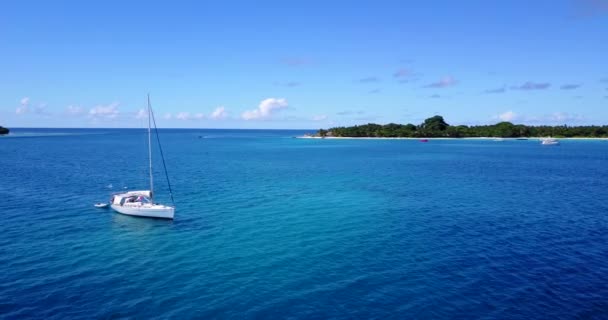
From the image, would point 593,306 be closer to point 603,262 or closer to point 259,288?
point 603,262

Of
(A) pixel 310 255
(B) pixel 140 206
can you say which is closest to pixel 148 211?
(B) pixel 140 206

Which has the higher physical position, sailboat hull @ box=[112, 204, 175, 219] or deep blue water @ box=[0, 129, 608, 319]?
sailboat hull @ box=[112, 204, 175, 219]

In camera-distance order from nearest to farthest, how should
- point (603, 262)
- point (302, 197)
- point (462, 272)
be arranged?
point (462, 272), point (603, 262), point (302, 197)

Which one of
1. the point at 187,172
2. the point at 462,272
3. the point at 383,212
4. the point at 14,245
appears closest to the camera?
the point at 462,272

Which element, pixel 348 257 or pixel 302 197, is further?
pixel 302 197

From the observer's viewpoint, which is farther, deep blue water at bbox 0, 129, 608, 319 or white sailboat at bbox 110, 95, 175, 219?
white sailboat at bbox 110, 95, 175, 219

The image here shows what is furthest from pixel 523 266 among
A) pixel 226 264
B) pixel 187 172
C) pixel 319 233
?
pixel 187 172

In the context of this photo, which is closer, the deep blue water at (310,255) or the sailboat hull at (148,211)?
the deep blue water at (310,255)

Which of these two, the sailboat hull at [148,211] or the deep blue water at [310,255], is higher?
the sailboat hull at [148,211]
